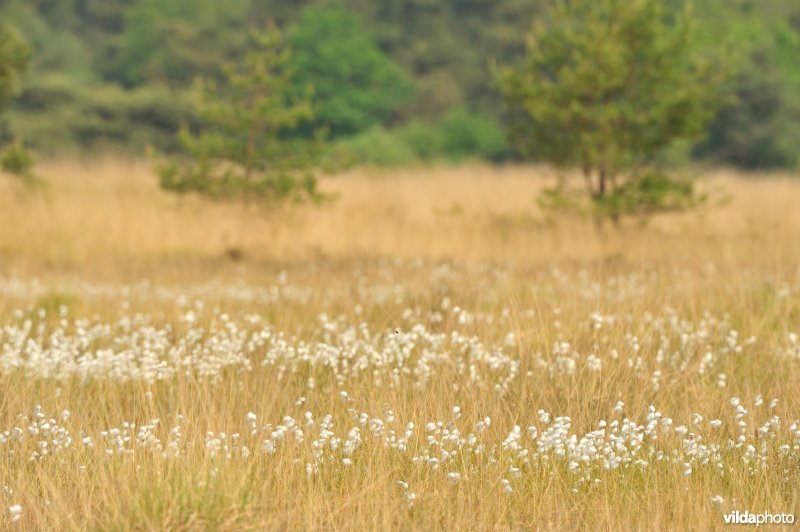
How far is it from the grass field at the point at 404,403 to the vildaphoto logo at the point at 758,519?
0.31ft

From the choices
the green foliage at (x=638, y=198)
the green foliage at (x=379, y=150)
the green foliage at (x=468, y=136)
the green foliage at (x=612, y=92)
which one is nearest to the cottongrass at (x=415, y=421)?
the green foliage at (x=638, y=198)

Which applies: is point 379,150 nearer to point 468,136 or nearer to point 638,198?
point 468,136

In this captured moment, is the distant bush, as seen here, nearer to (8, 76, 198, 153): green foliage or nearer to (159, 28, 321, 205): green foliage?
(8, 76, 198, 153): green foliage

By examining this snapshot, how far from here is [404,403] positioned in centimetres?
508

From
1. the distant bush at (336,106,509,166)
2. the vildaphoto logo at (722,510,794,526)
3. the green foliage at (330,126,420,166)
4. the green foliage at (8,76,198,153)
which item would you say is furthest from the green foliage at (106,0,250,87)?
the vildaphoto logo at (722,510,794,526)

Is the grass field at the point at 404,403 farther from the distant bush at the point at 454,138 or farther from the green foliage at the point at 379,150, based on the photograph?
the distant bush at the point at 454,138

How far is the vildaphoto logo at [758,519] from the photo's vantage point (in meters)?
3.94

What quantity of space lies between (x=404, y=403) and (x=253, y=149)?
452 inches

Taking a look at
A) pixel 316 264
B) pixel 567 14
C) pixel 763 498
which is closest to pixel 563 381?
pixel 763 498

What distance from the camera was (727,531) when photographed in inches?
153

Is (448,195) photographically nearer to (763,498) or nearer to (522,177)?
(522,177)

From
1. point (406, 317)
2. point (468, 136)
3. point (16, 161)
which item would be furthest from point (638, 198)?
point (468, 136)

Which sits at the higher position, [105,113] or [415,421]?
[105,113]

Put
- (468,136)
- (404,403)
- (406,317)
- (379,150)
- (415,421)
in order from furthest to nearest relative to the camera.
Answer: (468,136), (379,150), (406,317), (404,403), (415,421)
